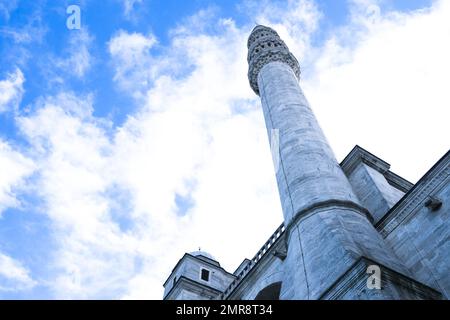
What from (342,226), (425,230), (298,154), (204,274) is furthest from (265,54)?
(425,230)

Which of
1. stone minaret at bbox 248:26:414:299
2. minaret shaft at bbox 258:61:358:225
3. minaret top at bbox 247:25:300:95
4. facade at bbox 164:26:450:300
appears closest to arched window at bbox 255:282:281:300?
facade at bbox 164:26:450:300

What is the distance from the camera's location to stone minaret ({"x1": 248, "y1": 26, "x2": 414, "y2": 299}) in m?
9.51

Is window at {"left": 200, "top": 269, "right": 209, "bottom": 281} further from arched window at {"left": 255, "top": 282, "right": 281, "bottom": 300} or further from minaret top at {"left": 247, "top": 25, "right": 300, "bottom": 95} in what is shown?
minaret top at {"left": 247, "top": 25, "right": 300, "bottom": 95}

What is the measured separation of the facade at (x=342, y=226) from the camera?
871 centimetres

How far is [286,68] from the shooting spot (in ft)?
68.6

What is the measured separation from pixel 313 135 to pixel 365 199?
2744 mm

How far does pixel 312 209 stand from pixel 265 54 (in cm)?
1221

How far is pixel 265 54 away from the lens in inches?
872

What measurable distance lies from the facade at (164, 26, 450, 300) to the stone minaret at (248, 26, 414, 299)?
0.08ft

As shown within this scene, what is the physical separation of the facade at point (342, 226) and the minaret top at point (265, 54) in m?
3.28

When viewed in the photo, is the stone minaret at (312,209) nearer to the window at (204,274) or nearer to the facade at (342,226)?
the facade at (342,226)

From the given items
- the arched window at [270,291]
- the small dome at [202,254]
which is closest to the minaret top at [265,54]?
the small dome at [202,254]
